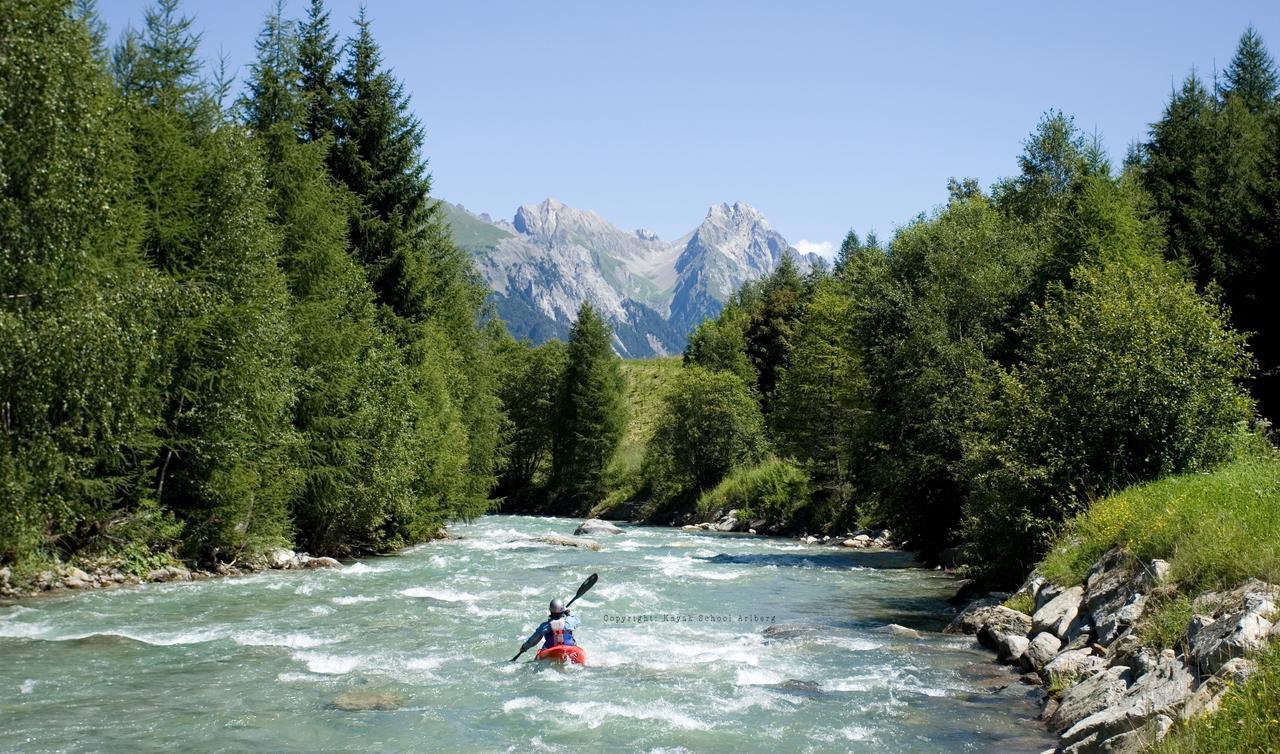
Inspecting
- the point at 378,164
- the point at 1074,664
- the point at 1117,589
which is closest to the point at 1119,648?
the point at 1074,664

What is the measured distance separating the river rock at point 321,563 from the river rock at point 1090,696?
1995cm

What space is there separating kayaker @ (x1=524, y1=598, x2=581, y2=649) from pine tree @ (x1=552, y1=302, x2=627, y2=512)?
48266mm

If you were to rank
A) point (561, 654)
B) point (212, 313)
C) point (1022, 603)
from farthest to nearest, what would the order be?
point (212, 313), point (1022, 603), point (561, 654)

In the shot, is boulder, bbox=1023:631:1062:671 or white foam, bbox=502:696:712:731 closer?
white foam, bbox=502:696:712:731

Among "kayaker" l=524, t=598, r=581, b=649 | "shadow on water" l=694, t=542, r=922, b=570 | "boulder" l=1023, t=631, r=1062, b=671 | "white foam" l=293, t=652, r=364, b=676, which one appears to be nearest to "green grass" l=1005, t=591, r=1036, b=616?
"boulder" l=1023, t=631, r=1062, b=671

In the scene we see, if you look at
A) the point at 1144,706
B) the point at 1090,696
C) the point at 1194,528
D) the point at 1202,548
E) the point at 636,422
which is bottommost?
the point at 1090,696

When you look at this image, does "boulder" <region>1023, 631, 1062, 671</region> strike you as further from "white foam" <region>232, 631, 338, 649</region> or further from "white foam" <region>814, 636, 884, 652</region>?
"white foam" <region>232, 631, 338, 649</region>

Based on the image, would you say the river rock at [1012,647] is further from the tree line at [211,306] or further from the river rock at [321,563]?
the river rock at [321,563]

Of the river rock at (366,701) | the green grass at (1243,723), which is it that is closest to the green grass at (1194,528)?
the green grass at (1243,723)

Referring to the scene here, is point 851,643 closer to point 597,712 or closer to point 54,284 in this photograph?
point 597,712

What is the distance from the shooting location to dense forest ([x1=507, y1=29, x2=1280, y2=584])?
701 inches

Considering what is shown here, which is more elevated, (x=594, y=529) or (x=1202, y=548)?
(x=1202, y=548)

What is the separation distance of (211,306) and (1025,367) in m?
17.7

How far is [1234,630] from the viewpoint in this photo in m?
8.27
